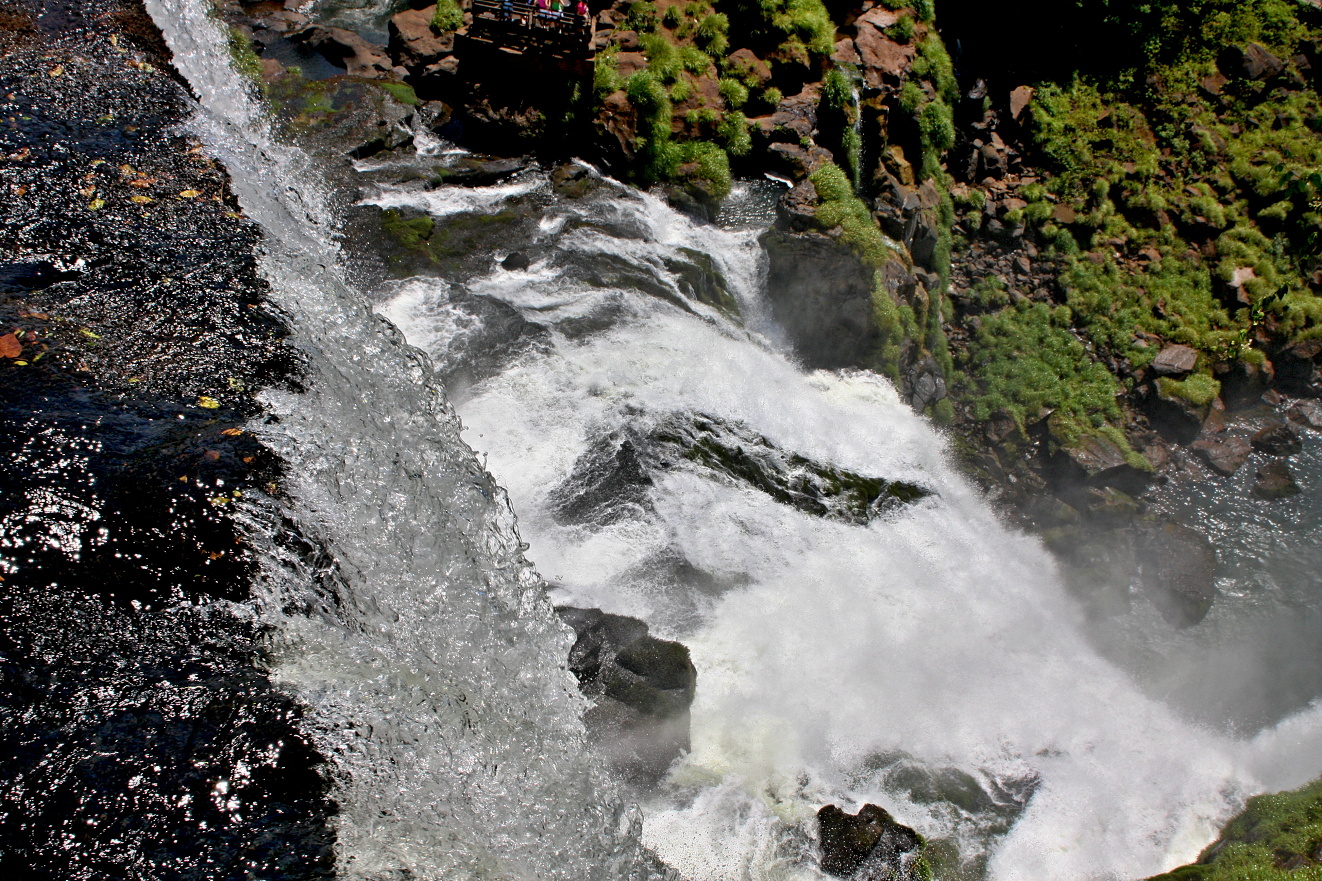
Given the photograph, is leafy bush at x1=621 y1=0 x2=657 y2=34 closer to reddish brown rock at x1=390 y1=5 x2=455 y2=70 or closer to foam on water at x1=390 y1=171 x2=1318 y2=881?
reddish brown rock at x1=390 y1=5 x2=455 y2=70

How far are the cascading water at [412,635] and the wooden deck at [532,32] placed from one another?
19.7ft

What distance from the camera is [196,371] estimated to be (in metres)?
4.57

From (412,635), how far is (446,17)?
11950 mm

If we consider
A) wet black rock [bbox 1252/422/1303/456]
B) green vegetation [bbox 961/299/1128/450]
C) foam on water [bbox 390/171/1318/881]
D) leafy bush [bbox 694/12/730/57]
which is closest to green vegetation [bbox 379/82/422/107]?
foam on water [bbox 390/171/1318/881]

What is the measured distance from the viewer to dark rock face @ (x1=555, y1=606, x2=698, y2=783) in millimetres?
5727

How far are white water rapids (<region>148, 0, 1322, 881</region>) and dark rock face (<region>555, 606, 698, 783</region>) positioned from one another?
305 mm

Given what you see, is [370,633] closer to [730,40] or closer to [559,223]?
[559,223]

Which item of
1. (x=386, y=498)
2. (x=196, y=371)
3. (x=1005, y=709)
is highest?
(x=196, y=371)

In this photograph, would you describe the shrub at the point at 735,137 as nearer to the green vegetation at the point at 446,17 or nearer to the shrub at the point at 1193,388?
the green vegetation at the point at 446,17

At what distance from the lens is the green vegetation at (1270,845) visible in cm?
547

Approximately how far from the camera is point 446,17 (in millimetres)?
12688

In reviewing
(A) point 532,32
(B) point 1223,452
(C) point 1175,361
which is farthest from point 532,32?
(B) point 1223,452

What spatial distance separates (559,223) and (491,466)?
Result: 429cm

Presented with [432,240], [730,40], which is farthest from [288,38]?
[730,40]
